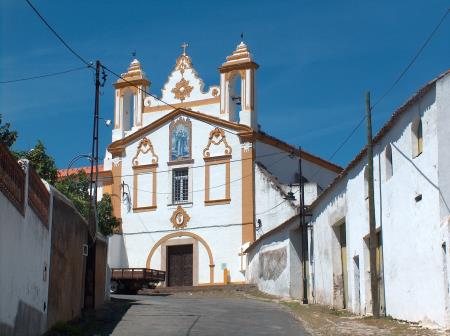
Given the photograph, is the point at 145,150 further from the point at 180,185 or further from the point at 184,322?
the point at 184,322

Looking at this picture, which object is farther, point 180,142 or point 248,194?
point 180,142

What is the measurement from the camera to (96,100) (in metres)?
25.9

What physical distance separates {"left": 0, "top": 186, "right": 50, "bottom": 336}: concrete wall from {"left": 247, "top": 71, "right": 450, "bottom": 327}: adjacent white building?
852cm

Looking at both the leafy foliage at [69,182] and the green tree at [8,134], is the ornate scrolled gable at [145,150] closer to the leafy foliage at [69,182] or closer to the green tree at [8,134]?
the leafy foliage at [69,182]

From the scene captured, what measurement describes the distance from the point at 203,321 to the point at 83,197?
21.8 meters

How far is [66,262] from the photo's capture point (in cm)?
2014

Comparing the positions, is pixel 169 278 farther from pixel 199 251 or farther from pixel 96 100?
pixel 96 100

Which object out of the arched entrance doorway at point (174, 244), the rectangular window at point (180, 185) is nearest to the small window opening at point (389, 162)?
the arched entrance doorway at point (174, 244)

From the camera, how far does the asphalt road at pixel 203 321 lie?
19.1m

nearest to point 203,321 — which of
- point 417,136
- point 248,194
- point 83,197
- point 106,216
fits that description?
point 417,136

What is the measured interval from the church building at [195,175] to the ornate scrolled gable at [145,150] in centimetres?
6

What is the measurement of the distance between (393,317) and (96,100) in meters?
10.8

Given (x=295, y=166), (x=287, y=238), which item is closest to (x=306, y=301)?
(x=287, y=238)

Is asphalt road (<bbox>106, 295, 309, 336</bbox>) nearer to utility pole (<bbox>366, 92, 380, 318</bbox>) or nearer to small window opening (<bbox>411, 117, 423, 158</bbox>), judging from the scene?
utility pole (<bbox>366, 92, 380, 318</bbox>)
